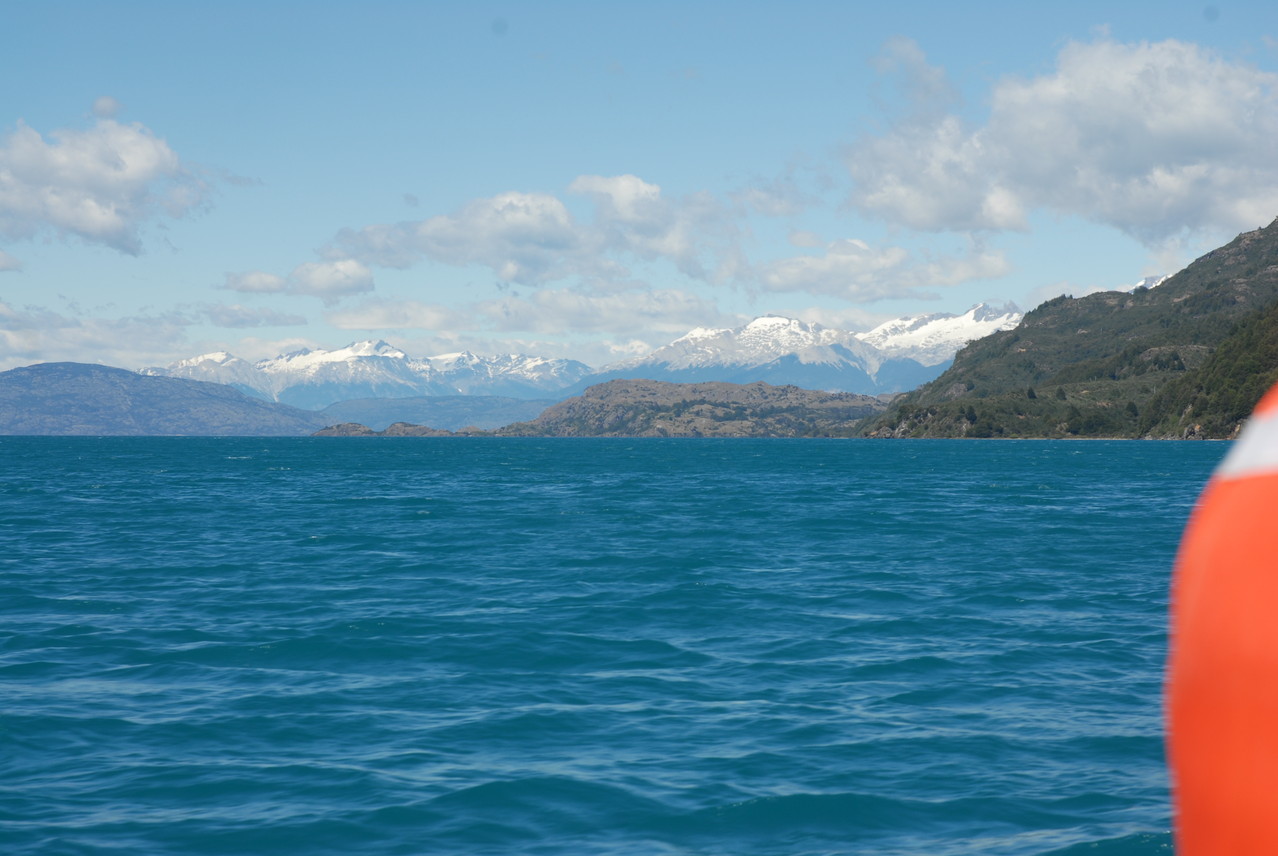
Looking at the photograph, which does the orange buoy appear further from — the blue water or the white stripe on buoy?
the blue water

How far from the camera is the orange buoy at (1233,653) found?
3.72 meters

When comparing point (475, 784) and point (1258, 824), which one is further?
point (475, 784)

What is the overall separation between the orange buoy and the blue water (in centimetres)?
1390

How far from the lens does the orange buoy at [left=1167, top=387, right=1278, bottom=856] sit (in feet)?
12.2

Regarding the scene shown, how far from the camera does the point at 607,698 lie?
1017 inches

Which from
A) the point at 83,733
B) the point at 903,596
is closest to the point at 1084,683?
the point at 903,596

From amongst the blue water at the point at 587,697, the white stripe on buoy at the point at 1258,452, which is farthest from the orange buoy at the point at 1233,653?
the blue water at the point at 587,697

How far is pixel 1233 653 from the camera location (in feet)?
12.4

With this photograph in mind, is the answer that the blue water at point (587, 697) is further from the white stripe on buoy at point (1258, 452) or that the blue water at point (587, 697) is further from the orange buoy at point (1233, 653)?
the white stripe on buoy at point (1258, 452)

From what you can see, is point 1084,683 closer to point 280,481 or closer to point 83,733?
point 83,733

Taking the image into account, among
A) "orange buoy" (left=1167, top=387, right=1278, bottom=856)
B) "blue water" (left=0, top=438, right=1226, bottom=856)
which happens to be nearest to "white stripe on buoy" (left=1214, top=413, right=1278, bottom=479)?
"orange buoy" (left=1167, top=387, right=1278, bottom=856)

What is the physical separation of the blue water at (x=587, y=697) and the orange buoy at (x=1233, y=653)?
13897mm

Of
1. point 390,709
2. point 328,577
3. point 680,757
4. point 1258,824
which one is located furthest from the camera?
point 328,577

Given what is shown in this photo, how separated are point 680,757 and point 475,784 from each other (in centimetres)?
393
